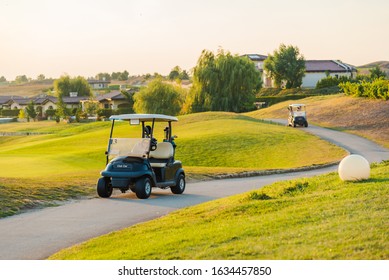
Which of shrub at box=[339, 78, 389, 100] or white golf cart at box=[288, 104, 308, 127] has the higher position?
shrub at box=[339, 78, 389, 100]

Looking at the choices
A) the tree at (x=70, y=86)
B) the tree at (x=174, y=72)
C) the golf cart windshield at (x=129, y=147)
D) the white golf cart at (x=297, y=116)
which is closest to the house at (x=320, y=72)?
the tree at (x=70, y=86)

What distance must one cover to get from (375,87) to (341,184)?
2058 inches

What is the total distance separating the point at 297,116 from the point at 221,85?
1094 inches

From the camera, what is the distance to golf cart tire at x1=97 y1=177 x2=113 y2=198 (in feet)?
64.1

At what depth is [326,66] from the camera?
116 metres

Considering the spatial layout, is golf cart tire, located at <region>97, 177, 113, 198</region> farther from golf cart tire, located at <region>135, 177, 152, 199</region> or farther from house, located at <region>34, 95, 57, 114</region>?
house, located at <region>34, 95, 57, 114</region>

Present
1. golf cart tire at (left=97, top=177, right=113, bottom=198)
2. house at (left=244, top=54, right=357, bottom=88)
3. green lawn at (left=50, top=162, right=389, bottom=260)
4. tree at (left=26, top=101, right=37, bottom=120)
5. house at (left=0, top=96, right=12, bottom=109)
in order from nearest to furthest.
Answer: green lawn at (left=50, top=162, right=389, bottom=260) → golf cart tire at (left=97, top=177, right=113, bottom=198) → house at (left=244, top=54, right=357, bottom=88) → tree at (left=26, top=101, right=37, bottom=120) → house at (left=0, top=96, right=12, bottom=109)

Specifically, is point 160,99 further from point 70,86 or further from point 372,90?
point 70,86

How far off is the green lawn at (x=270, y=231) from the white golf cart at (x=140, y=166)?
3.01 meters

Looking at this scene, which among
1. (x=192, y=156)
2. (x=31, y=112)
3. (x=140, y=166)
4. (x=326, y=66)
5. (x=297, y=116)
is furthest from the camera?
(x=31, y=112)

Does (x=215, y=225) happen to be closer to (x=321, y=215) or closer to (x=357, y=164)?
(x=321, y=215)

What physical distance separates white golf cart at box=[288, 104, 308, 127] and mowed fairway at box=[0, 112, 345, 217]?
3554 millimetres

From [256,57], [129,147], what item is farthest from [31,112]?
[129,147]

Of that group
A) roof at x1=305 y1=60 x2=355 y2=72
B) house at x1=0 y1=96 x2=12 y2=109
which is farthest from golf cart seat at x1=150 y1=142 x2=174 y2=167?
house at x1=0 y1=96 x2=12 y2=109
